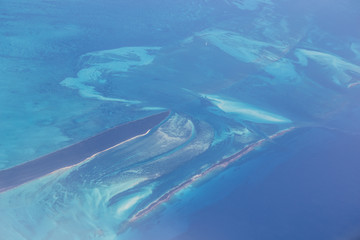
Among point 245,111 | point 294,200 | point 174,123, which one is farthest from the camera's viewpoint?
point 245,111

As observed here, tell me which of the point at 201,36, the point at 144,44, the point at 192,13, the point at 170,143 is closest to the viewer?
Answer: the point at 170,143

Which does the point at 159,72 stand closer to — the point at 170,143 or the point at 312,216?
the point at 170,143

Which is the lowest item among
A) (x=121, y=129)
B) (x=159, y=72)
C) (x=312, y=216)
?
(x=312, y=216)

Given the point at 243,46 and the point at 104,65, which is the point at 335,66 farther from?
the point at 104,65

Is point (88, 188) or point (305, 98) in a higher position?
point (305, 98)

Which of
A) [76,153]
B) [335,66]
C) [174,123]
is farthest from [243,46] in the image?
[76,153]

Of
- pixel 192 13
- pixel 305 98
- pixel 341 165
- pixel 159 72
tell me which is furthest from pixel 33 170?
pixel 192 13

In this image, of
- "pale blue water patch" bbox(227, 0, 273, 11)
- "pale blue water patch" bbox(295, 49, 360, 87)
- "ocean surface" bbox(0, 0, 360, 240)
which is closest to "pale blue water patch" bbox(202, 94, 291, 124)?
"ocean surface" bbox(0, 0, 360, 240)

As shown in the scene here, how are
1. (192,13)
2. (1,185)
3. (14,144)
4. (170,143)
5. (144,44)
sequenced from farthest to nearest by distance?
(192,13) → (144,44) → (170,143) → (14,144) → (1,185)
